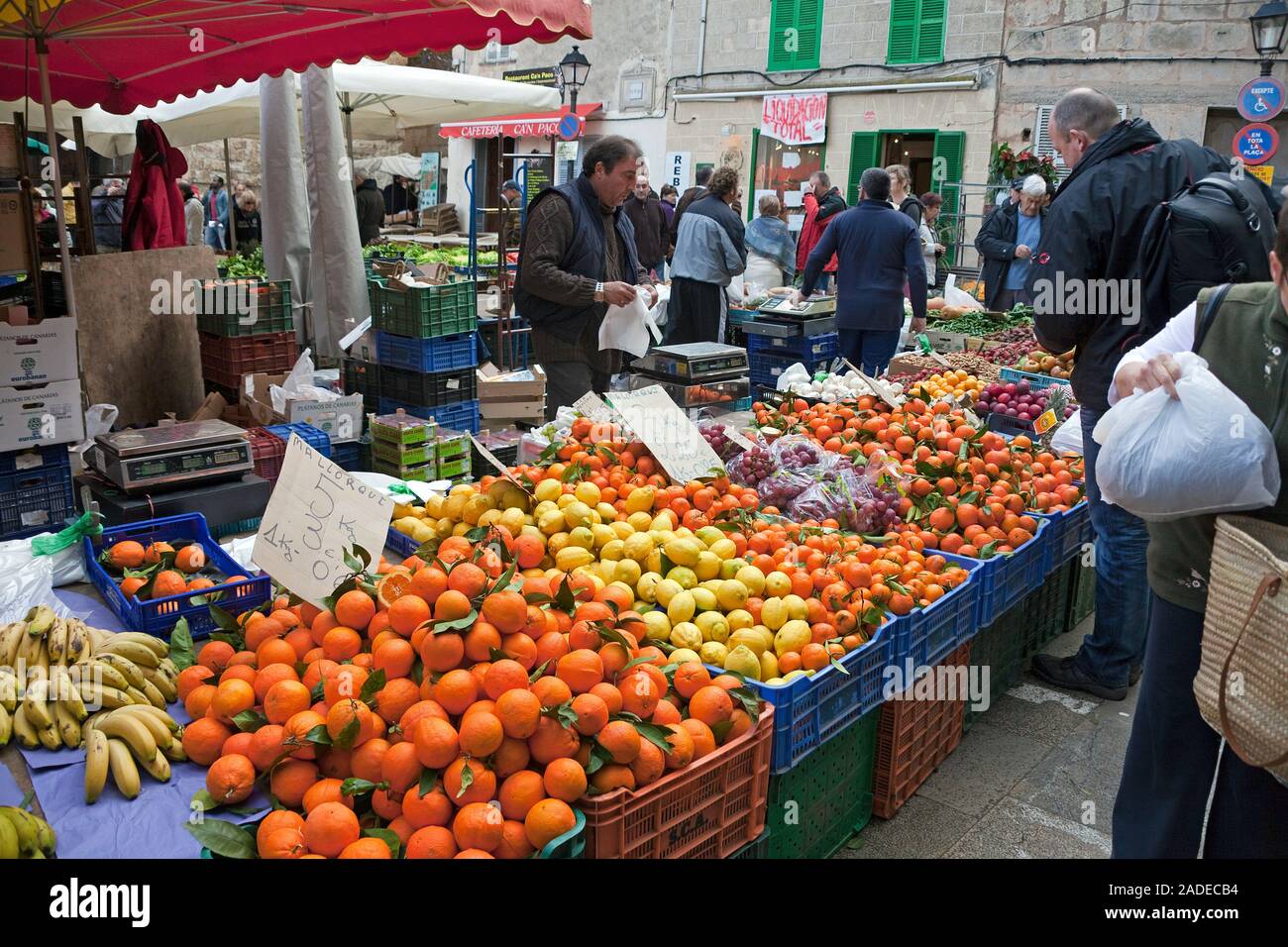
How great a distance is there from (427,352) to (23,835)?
4914mm

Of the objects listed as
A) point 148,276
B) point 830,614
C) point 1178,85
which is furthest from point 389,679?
point 1178,85

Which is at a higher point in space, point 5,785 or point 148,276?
point 148,276

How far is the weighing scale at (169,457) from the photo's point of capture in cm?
413

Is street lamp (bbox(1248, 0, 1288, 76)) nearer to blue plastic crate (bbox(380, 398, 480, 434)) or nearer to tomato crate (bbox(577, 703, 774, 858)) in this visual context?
blue plastic crate (bbox(380, 398, 480, 434))

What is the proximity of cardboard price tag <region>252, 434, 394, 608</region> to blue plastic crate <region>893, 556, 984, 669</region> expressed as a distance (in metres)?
1.65

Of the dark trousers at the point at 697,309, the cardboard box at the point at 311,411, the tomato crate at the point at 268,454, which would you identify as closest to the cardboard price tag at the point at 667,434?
the tomato crate at the point at 268,454

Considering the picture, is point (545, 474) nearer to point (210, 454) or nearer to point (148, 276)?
point (210, 454)

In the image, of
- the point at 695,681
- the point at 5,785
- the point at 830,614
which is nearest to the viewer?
the point at 5,785

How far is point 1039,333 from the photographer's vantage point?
4082 mm

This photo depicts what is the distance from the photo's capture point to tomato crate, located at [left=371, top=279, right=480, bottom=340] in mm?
6551

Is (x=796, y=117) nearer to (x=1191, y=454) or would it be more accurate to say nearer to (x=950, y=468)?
(x=950, y=468)

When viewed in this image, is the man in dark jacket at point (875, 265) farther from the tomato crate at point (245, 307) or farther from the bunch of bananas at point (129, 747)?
the bunch of bananas at point (129, 747)

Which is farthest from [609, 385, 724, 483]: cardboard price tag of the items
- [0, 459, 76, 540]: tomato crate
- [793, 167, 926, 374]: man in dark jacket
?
[793, 167, 926, 374]: man in dark jacket
